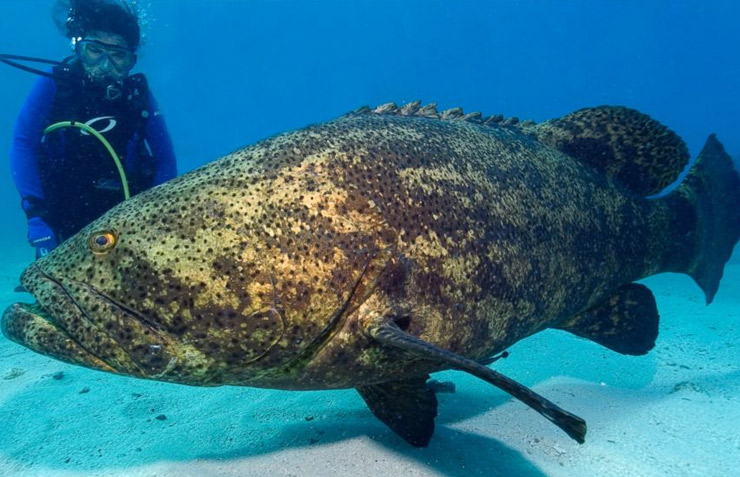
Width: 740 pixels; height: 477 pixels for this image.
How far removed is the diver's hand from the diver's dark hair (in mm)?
2822

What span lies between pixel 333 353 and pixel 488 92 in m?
110

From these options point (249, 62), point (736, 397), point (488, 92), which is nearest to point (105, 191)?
point (736, 397)

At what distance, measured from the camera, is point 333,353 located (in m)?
2.60

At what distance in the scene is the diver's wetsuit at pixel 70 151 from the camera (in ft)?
20.2

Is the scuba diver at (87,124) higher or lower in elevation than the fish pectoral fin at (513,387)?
higher

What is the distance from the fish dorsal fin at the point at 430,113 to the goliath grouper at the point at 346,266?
0.9 inches

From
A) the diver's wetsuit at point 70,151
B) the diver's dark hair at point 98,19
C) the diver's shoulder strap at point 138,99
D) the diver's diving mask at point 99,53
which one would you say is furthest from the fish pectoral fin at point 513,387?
the diver's dark hair at point 98,19

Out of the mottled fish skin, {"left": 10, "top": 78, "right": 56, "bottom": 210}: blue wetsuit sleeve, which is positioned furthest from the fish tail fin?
{"left": 10, "top": 78, "right": 56, "bottom": 210}: blue wetsuit sleeve

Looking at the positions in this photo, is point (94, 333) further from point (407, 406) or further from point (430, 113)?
point (430, 113)

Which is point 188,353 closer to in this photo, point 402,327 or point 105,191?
point 402,327

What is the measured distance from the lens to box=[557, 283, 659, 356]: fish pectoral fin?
4375 millimetres

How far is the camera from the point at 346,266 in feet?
8.27

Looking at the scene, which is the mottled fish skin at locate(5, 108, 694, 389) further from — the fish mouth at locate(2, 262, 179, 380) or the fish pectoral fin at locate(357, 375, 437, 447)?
the fish pectoral fin at locate(357, 375, 437, 447)

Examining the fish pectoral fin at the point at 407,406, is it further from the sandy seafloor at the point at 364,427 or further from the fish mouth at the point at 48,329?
the fish mouth at the point at 48,329
